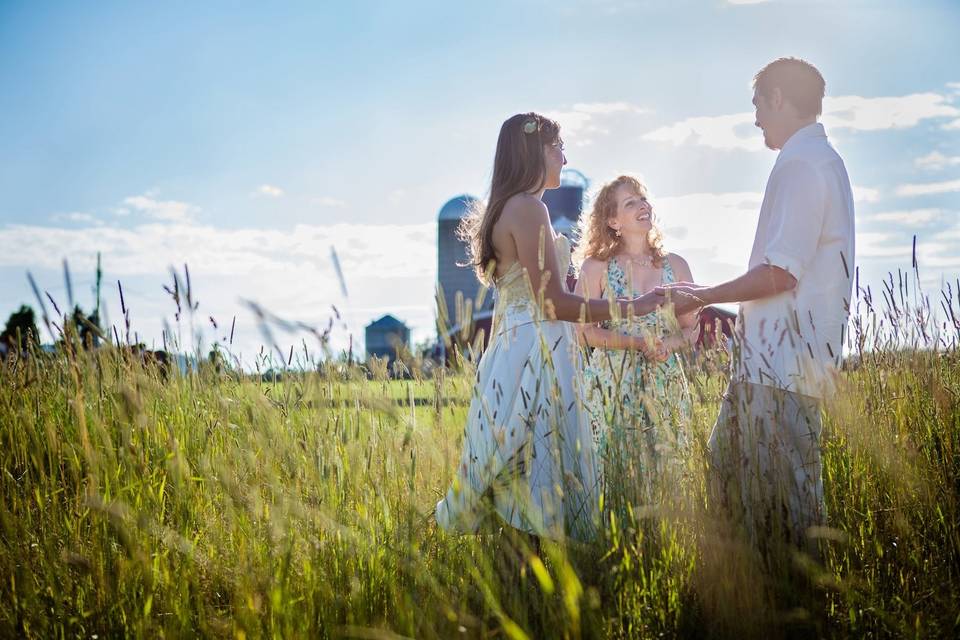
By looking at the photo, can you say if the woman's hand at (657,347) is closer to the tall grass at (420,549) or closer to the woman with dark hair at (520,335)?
the woman with dark hair at (520,335)

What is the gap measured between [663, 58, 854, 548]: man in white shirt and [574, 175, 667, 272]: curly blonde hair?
1.62 m

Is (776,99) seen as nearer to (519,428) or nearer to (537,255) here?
(537,255)

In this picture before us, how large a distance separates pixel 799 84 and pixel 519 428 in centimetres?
172

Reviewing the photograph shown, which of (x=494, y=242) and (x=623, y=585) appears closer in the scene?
(x=623, y=585)

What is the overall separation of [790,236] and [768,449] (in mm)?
831

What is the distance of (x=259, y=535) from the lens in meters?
2.48

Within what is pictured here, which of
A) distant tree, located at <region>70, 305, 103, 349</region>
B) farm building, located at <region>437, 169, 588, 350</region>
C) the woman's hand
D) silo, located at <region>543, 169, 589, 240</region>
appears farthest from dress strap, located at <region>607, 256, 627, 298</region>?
silo, located at <region>543, 169, 589, 240</region>

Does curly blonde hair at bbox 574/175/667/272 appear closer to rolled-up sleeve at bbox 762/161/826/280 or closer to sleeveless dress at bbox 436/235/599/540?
sleeveless dress at bbox 436/235/599/540

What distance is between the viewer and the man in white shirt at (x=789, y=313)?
2486 millimetres

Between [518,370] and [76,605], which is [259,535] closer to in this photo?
[76,605]

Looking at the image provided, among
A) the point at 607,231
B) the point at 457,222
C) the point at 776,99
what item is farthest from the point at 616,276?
the point at 457,222

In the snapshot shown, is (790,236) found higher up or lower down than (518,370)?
higher up

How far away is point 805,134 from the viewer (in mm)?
2994

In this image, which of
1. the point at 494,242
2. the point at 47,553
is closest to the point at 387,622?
the point at 47,553
